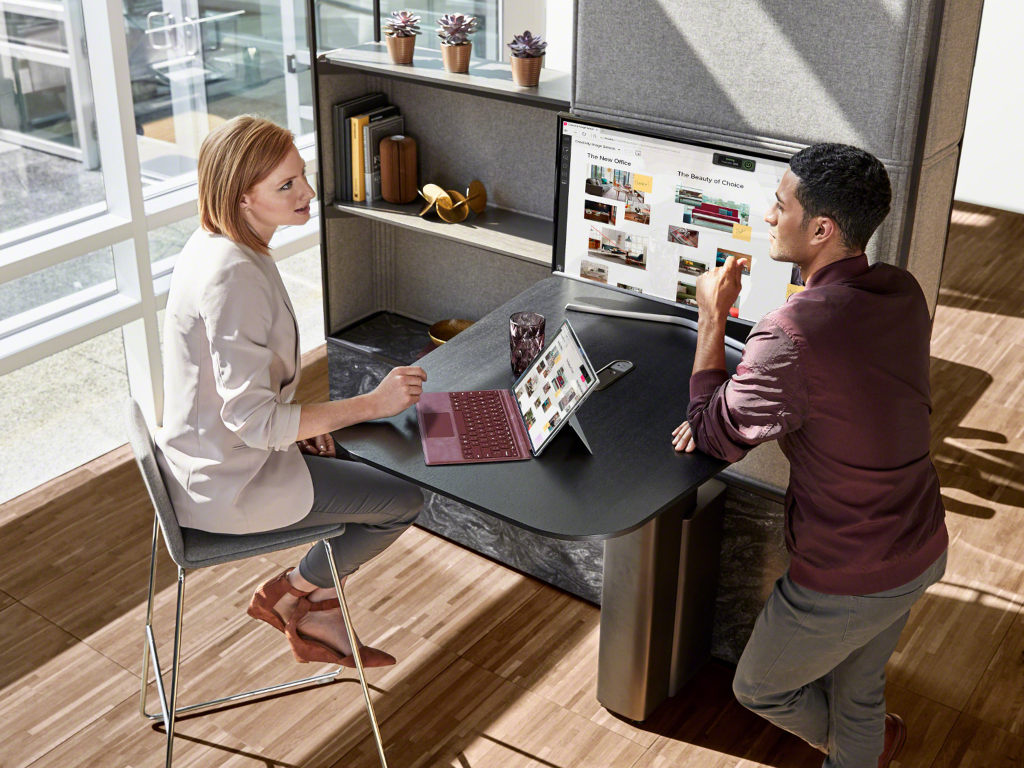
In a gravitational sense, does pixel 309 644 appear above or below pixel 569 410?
below

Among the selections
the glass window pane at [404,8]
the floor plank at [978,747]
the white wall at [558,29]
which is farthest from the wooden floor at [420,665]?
the white wall at [558,29]

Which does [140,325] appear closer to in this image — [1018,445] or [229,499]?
[229,499]

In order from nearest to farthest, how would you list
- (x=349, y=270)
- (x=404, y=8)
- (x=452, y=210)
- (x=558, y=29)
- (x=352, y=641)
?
(x=352, y=641) → (x=452, y=210) → (x=349, y=270) → (x=404, y=8) → (x=558, y=29)

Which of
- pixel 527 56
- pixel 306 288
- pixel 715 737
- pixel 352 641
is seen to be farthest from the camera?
pixel 306 288

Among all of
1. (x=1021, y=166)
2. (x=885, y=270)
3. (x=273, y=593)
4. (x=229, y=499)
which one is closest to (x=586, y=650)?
(x=273, y=593)

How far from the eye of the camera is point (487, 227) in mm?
3049

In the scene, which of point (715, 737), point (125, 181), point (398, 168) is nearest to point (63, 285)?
point (125, 181)

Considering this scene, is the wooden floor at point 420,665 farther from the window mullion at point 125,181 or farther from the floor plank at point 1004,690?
the window mullion at point 125,181

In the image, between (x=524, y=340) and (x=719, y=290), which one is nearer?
(x=719, y=290)

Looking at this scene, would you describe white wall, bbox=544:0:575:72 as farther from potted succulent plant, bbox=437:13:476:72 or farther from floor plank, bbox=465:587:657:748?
floor plank, bbox=465:587:657:748

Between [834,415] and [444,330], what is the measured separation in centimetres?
167

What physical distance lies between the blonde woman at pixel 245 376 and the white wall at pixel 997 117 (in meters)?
5.03

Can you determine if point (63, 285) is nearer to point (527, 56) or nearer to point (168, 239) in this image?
point (168, 239)

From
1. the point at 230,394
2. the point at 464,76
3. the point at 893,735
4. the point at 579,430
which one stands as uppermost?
the point at 464,76
